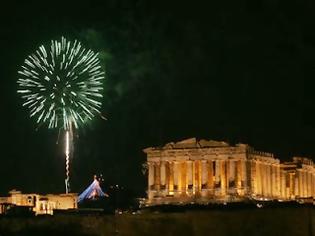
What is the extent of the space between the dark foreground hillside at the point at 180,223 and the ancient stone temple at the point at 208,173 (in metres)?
27.2

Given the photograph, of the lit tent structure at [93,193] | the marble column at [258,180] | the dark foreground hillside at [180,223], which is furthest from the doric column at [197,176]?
the dark foreground hillside at [180,223]

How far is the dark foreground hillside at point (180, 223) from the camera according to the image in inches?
2400

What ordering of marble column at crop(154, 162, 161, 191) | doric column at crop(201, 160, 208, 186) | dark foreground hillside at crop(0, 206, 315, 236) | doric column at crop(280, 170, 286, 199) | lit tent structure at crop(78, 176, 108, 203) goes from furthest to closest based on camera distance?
doric column at crop(280, 170, 286, 199) → lit tent structure at crop(78, 176, 108, 203) → marble column at crop(154, 162, 161, 191) → doric column at crop(201, 160, 208, 186) → dark foreground hillside at crop(0, 206, 315, 236)

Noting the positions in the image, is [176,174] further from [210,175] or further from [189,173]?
[210,175]

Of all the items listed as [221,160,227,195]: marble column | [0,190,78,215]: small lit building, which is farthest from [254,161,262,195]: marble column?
[0,190,78,215]: small lit building

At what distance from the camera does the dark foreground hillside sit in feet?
200

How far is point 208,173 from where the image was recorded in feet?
316

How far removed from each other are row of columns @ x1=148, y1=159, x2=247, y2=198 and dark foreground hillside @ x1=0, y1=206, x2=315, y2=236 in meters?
29.4

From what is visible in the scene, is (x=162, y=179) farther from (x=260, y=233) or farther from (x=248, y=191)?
(x=260, y=233)

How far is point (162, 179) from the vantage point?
98.4 meters

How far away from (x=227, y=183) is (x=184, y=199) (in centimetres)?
436

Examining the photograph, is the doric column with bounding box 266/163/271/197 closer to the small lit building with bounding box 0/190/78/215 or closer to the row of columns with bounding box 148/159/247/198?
the row of columns with bounding box 148/159/247/198

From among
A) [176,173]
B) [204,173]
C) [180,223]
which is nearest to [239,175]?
[204,173]

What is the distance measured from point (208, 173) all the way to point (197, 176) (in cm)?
128
